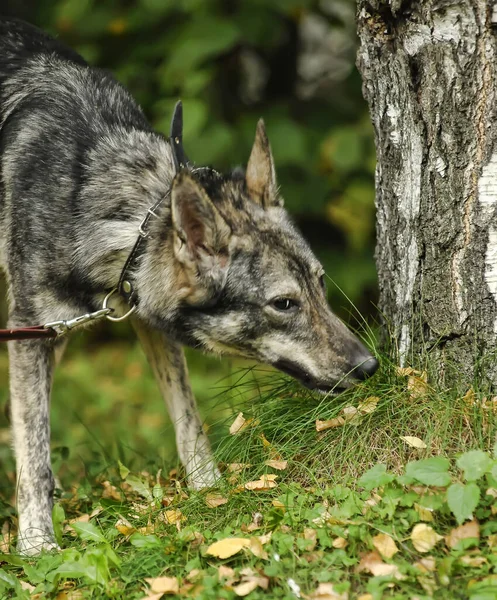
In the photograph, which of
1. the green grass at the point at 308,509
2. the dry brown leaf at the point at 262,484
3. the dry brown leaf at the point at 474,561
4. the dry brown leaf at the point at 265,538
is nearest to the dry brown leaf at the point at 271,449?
the green grass at the point at 308,509

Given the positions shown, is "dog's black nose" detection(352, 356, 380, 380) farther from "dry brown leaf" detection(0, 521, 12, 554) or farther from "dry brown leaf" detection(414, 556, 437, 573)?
"dry brown leaf" detection(0, 521, 12, 554)

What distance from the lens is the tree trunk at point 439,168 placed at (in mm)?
3256

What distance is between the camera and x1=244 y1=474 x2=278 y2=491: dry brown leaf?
3246 mm

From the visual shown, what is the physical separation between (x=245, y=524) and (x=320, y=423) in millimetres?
556

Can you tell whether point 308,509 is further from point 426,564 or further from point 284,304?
point 284,304

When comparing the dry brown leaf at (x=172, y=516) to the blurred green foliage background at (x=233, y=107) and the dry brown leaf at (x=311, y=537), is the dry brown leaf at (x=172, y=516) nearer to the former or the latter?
the dry brown leaf at (x=311, y=537)

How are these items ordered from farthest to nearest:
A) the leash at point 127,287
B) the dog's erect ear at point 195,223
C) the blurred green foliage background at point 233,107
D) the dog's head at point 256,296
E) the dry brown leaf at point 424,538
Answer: the blurred green foliage background at point 233,107 → the leash at point 127,287 → the dog's head at point 256,296 → the dog's erect ear at point 195,223 → the dry brown leaf at point 424,538

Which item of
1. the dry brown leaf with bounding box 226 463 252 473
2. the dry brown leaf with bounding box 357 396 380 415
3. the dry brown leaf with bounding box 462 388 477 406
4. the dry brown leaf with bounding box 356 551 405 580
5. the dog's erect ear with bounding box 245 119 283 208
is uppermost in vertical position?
the dog's erect ear with bounding box 245 119 283 208

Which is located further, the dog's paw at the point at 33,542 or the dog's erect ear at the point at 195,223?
the dog's paw at the point at 33,542

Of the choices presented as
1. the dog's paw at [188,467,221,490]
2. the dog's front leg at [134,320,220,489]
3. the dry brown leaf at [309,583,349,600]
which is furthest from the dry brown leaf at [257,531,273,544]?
the dog's front leg at [134,320,220,489]

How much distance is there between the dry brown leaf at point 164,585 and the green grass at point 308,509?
0.09 ft

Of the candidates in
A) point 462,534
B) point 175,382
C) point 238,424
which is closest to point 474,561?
point 462,534

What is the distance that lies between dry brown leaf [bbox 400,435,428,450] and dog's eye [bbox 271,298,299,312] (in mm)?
816

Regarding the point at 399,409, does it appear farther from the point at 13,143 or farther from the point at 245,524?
the point at 13,143
